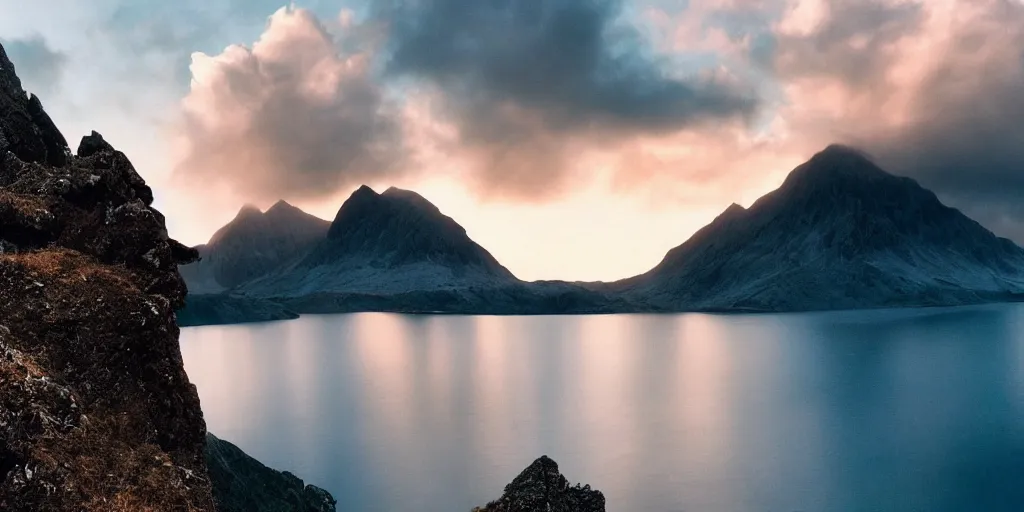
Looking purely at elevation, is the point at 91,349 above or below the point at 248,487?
above

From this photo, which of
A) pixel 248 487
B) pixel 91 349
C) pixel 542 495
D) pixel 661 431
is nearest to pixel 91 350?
pixel 91 349

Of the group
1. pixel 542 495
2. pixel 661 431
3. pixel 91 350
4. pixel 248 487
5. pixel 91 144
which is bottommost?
pixel 661 431

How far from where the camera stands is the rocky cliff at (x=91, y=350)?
51.8ft

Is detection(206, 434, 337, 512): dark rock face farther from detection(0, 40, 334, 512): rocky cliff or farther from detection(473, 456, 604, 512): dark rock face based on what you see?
detection(473, 456, 604, 512): dark rock face

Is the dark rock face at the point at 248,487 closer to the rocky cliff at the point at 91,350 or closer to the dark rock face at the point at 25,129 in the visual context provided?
the dark rock face at the point at 25,129

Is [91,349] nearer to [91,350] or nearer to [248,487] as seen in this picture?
[91,350]

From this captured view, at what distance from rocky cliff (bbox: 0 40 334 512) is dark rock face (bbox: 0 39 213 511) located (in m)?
0.03

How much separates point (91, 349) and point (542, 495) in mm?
15915

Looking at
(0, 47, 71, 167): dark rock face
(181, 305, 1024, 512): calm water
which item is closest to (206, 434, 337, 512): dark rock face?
(181, 305, 1024, 512): calm water

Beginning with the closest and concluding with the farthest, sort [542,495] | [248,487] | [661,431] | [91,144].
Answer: [542,495] → [91,144] → [248,487] → [661,431]

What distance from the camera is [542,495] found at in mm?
24781

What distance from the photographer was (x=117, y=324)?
64.9ft

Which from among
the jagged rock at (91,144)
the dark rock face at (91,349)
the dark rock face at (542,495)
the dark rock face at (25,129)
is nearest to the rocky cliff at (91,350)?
the dark rock face at (91,349)

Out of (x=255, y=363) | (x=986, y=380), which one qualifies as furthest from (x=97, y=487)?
(x=255, y=363)
